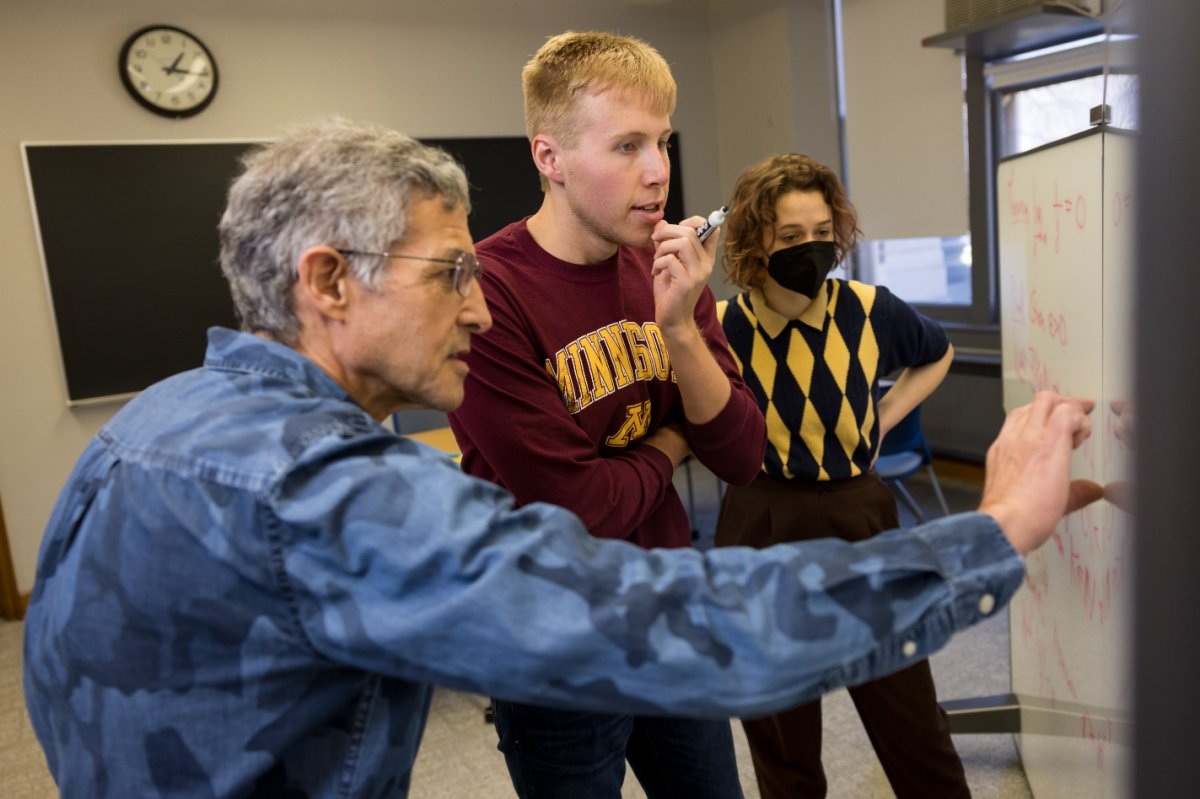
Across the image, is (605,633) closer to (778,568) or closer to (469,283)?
(778,568)

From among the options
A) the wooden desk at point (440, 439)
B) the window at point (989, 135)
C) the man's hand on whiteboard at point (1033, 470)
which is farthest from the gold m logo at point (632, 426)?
the window at point (989, 135)

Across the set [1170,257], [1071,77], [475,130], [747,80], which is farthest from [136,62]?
[1170,257]

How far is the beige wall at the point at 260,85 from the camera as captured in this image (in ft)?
12.6

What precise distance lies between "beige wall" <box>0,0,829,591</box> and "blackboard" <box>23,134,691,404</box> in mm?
87

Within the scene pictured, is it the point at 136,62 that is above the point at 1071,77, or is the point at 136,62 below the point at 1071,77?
above

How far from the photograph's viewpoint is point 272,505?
66 cm

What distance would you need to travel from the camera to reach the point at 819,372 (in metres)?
1.84

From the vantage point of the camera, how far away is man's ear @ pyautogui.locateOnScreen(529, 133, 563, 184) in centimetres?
123

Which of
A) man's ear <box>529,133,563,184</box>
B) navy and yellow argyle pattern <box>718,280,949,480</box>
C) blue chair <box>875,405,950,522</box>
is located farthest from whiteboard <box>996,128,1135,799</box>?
blue chair <box>875,405,950,522</box>

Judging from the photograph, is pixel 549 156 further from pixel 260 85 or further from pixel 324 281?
pixel 260 85

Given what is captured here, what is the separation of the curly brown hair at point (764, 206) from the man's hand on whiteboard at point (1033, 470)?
1.06m

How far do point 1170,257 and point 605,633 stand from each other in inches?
15.8

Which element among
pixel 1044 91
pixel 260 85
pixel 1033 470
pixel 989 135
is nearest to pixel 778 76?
pixel 989 135

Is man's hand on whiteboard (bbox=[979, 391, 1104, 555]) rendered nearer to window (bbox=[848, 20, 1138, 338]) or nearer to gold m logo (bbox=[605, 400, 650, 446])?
gold m logo (bbox=[605, 400, 650, 446])
